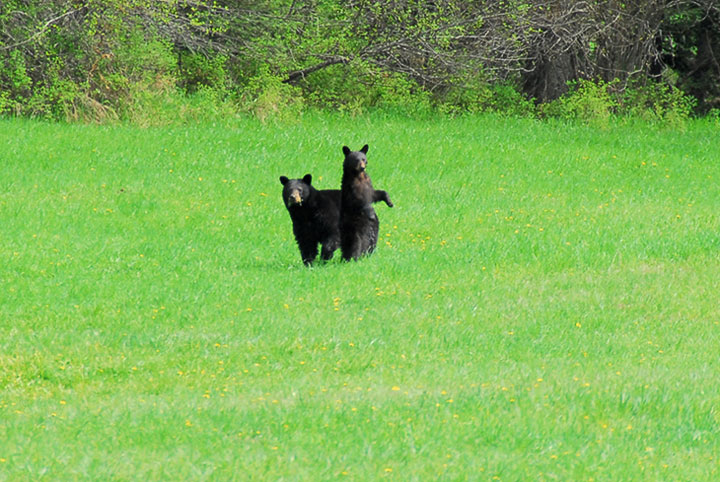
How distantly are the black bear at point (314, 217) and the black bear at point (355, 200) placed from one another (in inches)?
4.4

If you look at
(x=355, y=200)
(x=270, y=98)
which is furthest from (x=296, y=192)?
(x=270, y=98)

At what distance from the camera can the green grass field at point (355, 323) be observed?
7137mm

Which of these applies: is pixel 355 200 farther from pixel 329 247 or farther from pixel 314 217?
pixel 329 247

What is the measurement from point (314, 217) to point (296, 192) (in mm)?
530

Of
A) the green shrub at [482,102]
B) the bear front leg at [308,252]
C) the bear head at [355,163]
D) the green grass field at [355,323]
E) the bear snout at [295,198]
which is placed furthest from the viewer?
the green shrub at [482,102]

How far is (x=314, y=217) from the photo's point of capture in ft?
41.6

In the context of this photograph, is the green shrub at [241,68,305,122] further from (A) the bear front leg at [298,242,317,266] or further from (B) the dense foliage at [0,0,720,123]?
(A) the bear front leg at [298,242,317,266]

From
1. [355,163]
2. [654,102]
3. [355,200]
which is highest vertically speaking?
[355,163]

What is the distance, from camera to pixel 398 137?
2380 centimetres

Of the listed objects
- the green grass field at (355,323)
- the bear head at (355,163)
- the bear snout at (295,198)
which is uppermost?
the bear head at (355,163)

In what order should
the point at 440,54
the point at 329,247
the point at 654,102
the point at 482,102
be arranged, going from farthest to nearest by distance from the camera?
the point at 482,102 → the point at 654,102 → the point at 440,54 → the point at 329,247

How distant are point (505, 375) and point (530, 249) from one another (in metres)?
5.31

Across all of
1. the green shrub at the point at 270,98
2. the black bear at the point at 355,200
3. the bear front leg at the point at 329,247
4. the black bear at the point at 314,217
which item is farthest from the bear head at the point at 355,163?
the green shrub at the point at 270,98

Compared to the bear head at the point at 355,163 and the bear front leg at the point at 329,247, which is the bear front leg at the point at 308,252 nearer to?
the bear front leg at the point at 329,247
